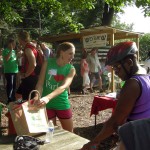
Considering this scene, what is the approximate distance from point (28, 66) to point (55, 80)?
1.09 meters

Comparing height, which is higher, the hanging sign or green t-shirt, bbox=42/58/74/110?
the hanging sign

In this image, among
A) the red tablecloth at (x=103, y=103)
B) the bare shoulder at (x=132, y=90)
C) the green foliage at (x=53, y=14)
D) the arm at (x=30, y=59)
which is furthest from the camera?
the green foliage at (x=53, y=14)

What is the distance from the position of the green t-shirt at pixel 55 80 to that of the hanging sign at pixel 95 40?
25.8ft

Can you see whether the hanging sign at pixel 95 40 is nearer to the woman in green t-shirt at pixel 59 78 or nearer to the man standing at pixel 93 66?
the man standing at pixel 93 66

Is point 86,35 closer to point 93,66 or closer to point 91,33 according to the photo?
point 91,33

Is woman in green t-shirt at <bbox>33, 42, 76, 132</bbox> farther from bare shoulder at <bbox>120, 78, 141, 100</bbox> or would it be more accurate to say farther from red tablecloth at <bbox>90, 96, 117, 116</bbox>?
red tablecloth at <bbox>90, 96, 117, 116</bbox>

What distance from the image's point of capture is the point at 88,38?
12.0 meters

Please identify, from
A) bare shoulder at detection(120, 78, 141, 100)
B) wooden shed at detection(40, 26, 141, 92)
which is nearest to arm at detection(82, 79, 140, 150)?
bare shoulder at detection(120, 78, 141, 100)

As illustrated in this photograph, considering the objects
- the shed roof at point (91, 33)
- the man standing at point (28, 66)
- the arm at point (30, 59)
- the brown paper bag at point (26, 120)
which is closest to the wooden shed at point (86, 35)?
the shed roof at point (91, 33)

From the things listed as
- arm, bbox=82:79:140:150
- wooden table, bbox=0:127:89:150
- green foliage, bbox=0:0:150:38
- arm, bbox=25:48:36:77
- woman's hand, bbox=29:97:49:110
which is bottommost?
wooden table, bbox=0:127:89:150

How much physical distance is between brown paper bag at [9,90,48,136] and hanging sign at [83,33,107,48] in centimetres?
885

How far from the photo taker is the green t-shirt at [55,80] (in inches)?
146

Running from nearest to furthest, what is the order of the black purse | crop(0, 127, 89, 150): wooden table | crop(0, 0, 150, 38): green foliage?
the black purse
crop(0, 127, 89, 150): wooden table
crop(0, 0, 150, 38): green foliage

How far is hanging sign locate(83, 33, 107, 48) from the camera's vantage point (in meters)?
11.5
